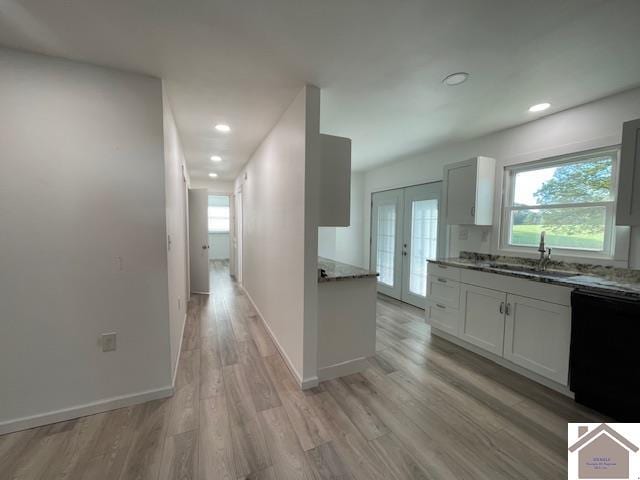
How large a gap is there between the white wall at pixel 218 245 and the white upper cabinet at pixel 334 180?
7.67m

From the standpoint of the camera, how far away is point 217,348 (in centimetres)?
272

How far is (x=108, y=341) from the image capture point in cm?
179

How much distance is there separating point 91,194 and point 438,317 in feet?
11.4

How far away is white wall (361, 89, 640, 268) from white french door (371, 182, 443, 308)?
29 centimetres

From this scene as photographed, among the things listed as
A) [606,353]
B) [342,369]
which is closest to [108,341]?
[342,369]

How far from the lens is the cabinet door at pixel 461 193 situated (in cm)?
293

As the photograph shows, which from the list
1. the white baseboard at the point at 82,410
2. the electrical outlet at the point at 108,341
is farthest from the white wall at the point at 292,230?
the electrical outlet at the point at 108,341

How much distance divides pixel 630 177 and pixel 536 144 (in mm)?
988

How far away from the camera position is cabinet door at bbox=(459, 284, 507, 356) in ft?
7.87

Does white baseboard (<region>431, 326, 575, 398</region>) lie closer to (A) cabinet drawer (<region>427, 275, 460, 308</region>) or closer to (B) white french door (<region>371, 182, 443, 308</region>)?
(A) cabinet drawer (<region>427, 275, 460, 308</region>)

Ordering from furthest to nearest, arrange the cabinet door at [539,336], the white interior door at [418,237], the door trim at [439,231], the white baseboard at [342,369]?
the white interior door at [418,237]
the door trim at [439,231]
the white baseboard at [342,369]
the cabinet door at [539,336]

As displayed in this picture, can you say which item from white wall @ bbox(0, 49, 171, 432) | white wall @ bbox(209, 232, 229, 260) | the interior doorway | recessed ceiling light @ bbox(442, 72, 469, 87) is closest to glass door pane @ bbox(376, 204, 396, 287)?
recessed ceiling light @ bbox(442, 72, 469, 87)

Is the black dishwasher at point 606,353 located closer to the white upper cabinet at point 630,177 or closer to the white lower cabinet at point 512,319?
the white lower cabinet at point 512,319

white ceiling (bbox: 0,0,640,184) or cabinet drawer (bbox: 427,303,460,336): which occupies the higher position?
white ceiling (bbox: 0,0,640,184)
